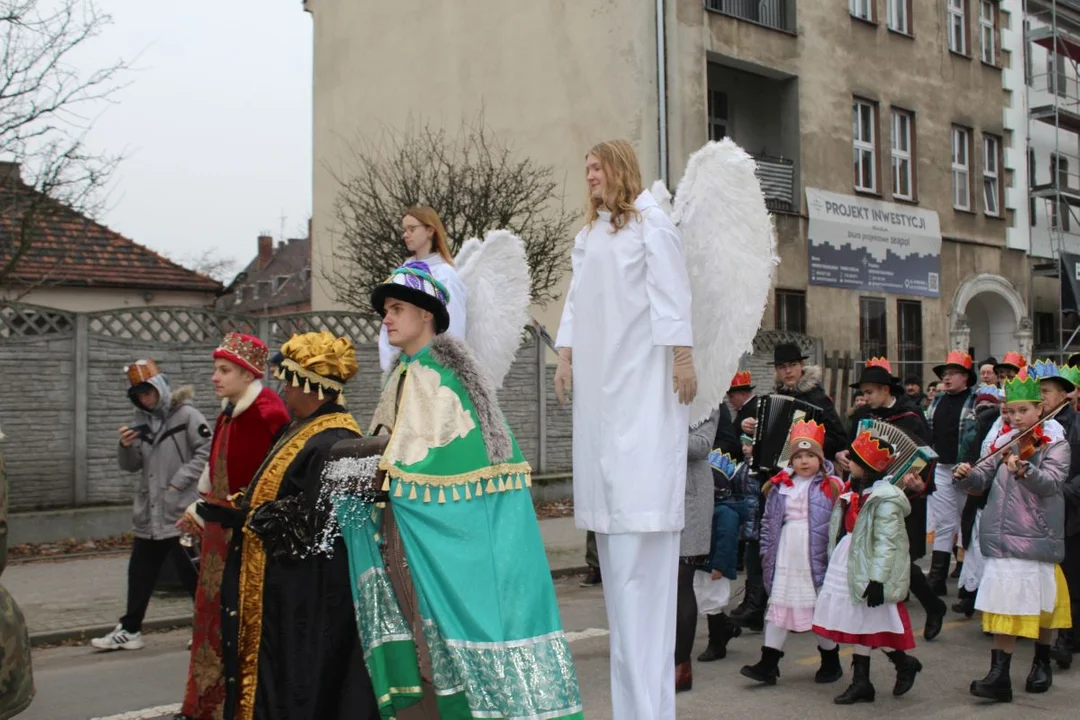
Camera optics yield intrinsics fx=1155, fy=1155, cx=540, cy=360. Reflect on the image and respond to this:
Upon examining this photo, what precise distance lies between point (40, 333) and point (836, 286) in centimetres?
1556

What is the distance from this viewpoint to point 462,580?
4113 millimetres

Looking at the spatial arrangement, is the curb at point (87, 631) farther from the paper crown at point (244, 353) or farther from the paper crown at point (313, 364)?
the paper crown at point (313, 364)

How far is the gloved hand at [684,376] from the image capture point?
4285 millimetres

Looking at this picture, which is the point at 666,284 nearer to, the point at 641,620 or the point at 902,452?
the point at 641,620

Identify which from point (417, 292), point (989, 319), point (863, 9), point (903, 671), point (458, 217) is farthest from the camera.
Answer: point (989, 319)

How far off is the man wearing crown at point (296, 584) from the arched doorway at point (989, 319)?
73.6ft

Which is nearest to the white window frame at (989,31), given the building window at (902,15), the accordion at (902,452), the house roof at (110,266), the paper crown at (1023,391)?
the building window at (902,15)

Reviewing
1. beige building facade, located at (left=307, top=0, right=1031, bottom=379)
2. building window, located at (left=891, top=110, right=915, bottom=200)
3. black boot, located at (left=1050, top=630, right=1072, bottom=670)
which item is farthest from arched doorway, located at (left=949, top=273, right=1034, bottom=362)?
black boot, located at (left=1050, top=630, right=1072, bottom=670)

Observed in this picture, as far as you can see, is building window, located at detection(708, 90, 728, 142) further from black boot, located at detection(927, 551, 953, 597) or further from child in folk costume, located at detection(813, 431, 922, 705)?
child in folk costume, located at detection(813, 431, 922, 705)

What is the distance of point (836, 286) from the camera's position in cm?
2277

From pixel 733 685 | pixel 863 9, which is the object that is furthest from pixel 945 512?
pixel 863 9

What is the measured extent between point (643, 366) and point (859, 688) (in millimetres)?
2787

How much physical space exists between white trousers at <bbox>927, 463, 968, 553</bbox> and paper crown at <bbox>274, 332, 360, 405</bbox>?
6.65 meters

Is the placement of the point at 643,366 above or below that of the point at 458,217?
below
